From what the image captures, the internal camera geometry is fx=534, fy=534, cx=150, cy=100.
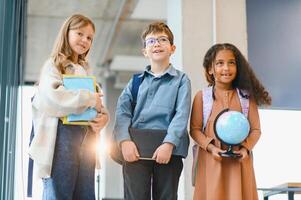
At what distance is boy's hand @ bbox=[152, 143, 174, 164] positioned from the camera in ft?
7.54

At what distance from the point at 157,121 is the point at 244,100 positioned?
431 mm

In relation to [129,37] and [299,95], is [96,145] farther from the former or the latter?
[129,37]

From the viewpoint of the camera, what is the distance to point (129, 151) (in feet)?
7.71

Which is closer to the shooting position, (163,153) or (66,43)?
(163,153)

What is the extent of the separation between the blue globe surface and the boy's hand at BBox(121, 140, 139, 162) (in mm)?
372

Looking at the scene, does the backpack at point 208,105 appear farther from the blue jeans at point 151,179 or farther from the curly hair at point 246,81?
the blue jeans at point 151,179

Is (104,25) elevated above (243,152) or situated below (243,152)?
above

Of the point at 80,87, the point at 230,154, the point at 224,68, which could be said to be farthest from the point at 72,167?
the point at 224,68

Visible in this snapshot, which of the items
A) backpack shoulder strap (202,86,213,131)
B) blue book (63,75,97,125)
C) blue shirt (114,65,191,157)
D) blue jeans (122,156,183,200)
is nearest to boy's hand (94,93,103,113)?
blue book (63,75,97,125)

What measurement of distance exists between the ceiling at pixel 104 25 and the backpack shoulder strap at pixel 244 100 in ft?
11.4

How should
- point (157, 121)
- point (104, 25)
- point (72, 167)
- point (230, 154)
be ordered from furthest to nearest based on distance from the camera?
1. point (104, 25)
2. point (157, 121)
3. point (230, 154)
4. point (72, 167)

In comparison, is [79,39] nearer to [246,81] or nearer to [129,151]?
[129,151]

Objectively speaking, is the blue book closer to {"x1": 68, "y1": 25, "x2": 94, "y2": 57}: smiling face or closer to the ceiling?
{"x1": 68, "y1": 25, "x2": 94, "y2": 57}: smiling face

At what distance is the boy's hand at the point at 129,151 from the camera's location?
7.70 feet
